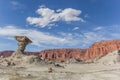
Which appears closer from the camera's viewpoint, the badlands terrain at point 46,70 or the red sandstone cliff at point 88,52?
the badlands terrain at point 46,70

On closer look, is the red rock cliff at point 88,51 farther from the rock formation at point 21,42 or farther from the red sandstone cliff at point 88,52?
the rock formation at point 21,42

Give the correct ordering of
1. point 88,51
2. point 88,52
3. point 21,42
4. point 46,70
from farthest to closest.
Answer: point 88,51, point 88,52, point 21,42, point 46,70

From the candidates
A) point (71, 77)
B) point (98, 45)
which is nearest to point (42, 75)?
point (71, 77)

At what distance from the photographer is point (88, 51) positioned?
15275cm

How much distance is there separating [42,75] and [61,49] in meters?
147

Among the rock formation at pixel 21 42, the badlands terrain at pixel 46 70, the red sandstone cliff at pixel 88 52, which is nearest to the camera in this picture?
the badlands terrain at pixel 46 70

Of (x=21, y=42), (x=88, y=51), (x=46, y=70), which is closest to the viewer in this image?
(x=46, y=70)

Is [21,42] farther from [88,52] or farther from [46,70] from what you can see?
[88,52]

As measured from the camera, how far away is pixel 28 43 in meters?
37.2

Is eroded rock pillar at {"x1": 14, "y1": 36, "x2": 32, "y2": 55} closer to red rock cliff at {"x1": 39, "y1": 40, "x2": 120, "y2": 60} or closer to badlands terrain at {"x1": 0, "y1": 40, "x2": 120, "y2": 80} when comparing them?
badlands terrain at {"x1": 0, "y1": 40, "x2": 120, "y2": 80}

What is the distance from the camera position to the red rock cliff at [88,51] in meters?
132

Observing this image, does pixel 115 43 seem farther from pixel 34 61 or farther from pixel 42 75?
pixel 42 75

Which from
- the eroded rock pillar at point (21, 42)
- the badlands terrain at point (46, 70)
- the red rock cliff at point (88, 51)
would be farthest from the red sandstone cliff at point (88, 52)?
the eroded rock pillar at point (21, 42)

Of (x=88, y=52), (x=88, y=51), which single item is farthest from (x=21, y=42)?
(x=88, y=51)
